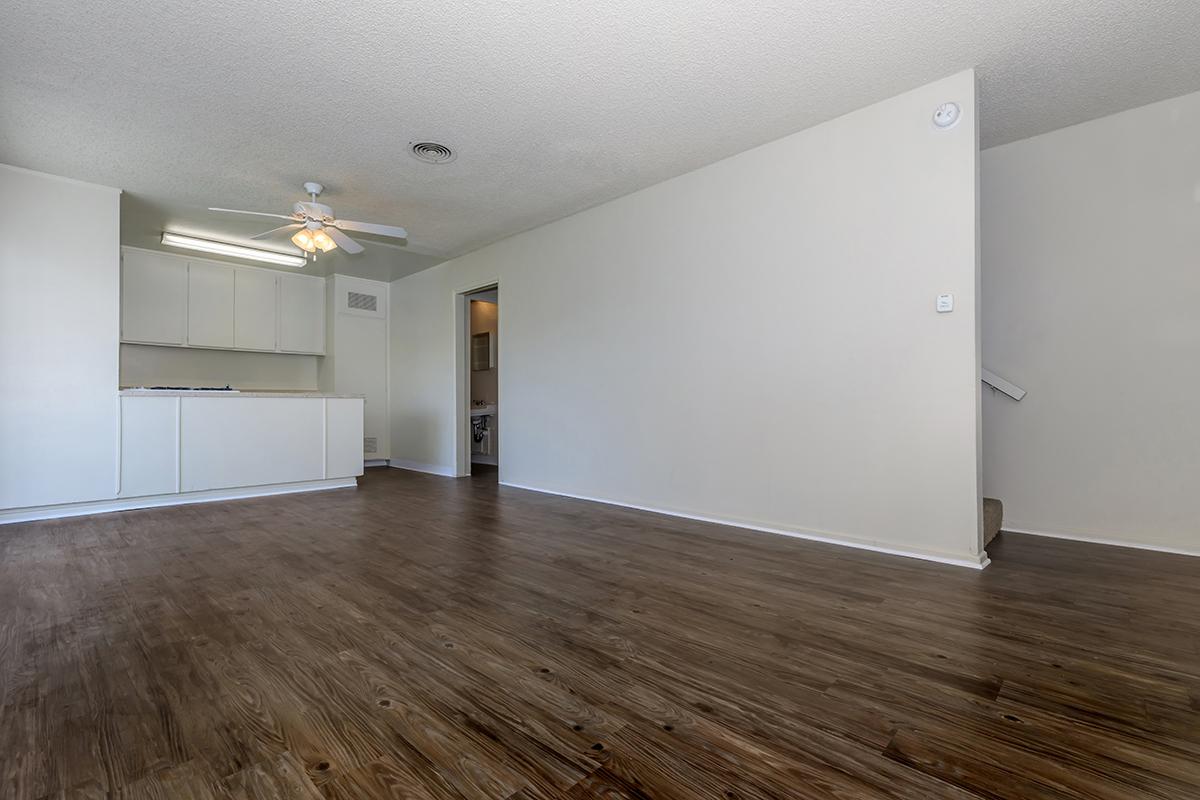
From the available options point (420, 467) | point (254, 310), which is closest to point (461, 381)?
point (420, 467)

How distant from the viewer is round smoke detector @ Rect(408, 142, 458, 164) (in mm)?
3533

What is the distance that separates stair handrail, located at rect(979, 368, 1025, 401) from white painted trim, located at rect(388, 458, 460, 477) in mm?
5142

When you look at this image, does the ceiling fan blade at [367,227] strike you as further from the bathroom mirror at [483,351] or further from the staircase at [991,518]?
the staircase at [991,518]

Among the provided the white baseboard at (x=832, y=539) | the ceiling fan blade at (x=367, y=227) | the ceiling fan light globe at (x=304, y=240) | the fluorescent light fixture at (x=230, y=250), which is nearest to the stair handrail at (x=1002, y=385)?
the white baseboard at (x=832, y=539)

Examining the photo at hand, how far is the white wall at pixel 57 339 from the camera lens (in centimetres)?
379

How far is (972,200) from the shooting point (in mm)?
2697

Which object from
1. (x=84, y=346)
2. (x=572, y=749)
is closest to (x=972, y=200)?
(x=572, y=749)

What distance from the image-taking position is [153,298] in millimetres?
5965

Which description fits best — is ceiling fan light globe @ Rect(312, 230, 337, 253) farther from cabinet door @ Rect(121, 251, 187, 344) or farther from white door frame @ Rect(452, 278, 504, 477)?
cabinet door @ Rect(121, 251, 187, 344)

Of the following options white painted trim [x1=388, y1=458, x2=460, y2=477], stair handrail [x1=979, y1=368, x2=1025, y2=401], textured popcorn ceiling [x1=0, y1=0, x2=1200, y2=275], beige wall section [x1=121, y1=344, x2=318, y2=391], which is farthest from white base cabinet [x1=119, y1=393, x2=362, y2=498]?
stair handrail [x1=979, y1=368, x2=1025, y2=401]

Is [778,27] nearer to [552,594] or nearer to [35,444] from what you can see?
[552,594]

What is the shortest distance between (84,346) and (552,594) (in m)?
4.34

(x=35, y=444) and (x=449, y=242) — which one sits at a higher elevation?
(x=449, y=242)

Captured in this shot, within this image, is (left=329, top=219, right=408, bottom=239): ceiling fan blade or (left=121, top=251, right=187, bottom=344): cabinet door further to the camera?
(left=121, top=251, right=187, bottom=344): cabinet door
